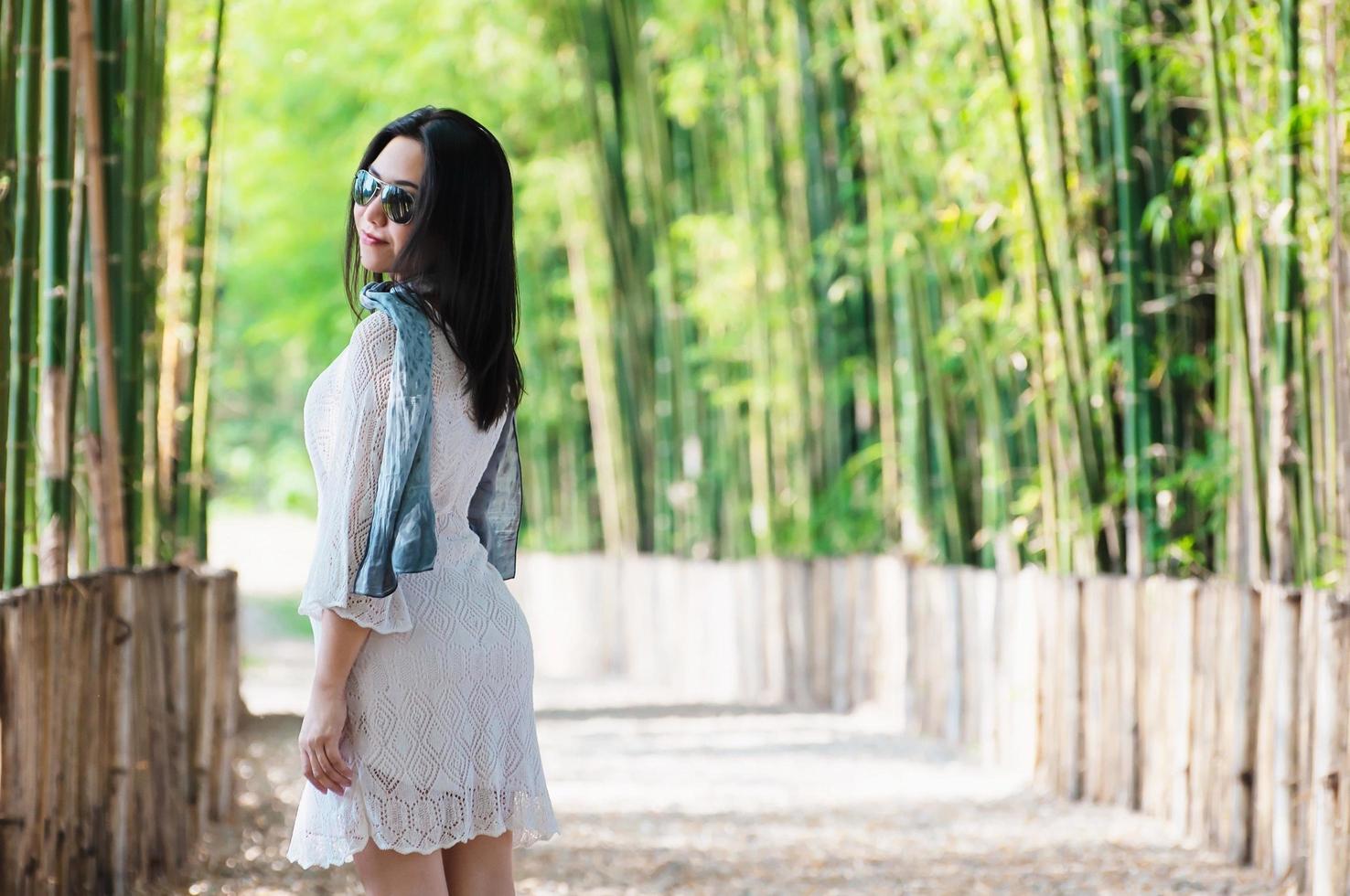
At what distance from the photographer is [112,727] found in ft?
9.73

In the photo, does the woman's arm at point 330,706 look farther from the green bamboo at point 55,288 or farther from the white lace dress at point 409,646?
the green bamboo at point 55,288

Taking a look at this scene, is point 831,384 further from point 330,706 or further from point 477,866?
point 330,706

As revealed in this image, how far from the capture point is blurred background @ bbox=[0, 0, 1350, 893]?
337 centimetres

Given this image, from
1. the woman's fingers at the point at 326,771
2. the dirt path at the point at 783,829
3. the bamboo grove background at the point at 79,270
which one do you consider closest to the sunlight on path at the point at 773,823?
the dirt path at the point at 783,829

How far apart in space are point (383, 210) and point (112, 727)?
1699 mm

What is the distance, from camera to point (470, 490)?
5.21 feet

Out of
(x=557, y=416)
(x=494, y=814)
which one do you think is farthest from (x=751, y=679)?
(x=494, y=814)

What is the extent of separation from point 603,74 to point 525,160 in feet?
3.10

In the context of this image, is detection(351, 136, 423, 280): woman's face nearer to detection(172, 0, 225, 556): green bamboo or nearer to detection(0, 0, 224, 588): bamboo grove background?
detection(0, 0, 224, 588): bamboo grove background

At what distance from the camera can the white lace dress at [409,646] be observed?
1.48m

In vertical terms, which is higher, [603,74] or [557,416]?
Answer: [603,74]

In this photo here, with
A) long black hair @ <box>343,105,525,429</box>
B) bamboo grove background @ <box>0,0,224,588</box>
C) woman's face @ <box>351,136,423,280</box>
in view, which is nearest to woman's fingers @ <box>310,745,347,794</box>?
long black hair @ <box>343,105,525,429</box>

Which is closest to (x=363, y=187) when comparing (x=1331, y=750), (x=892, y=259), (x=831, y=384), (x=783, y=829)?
(x=1331, y=750)

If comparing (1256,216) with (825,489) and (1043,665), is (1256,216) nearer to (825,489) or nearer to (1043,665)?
(1043,665)
